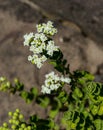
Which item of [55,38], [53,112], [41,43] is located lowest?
[53,112]

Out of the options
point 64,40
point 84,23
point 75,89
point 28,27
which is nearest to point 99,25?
point 84,23

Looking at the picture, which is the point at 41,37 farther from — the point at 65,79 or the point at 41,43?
the point at 65,79

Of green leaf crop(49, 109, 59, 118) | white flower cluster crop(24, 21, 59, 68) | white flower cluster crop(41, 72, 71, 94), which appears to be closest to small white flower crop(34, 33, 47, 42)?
white flower cluster crop(24, 21, 59, 68)

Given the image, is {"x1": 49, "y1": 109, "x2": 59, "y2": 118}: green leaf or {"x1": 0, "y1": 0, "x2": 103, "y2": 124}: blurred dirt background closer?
{"x1": 49, "y1": 109, "x2": 59, "y2": 118}: green leaf

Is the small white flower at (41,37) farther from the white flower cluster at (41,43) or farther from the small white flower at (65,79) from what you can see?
the small white flower at (65,79)

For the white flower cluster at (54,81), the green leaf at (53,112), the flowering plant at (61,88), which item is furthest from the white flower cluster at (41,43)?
the green leaf at (53,112)

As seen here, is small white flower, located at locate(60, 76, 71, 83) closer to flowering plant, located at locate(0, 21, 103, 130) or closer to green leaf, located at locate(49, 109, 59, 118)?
flowering plant, located at locate(0, 21, 103, 130)

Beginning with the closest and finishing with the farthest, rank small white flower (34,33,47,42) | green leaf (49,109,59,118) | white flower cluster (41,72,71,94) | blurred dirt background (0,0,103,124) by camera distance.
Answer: small white flower (34,33,47,42) → white flower cluster (41,72,71,94) → green leaf (49,109,59,118) → blurred dirt background (0,0,103,124)

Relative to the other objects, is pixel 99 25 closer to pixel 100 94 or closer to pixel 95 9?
pixel 95 9

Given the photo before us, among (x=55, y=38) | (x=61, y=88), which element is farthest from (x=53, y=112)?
(x=55, y=38)

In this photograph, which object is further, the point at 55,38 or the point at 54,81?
the point at 55,38
